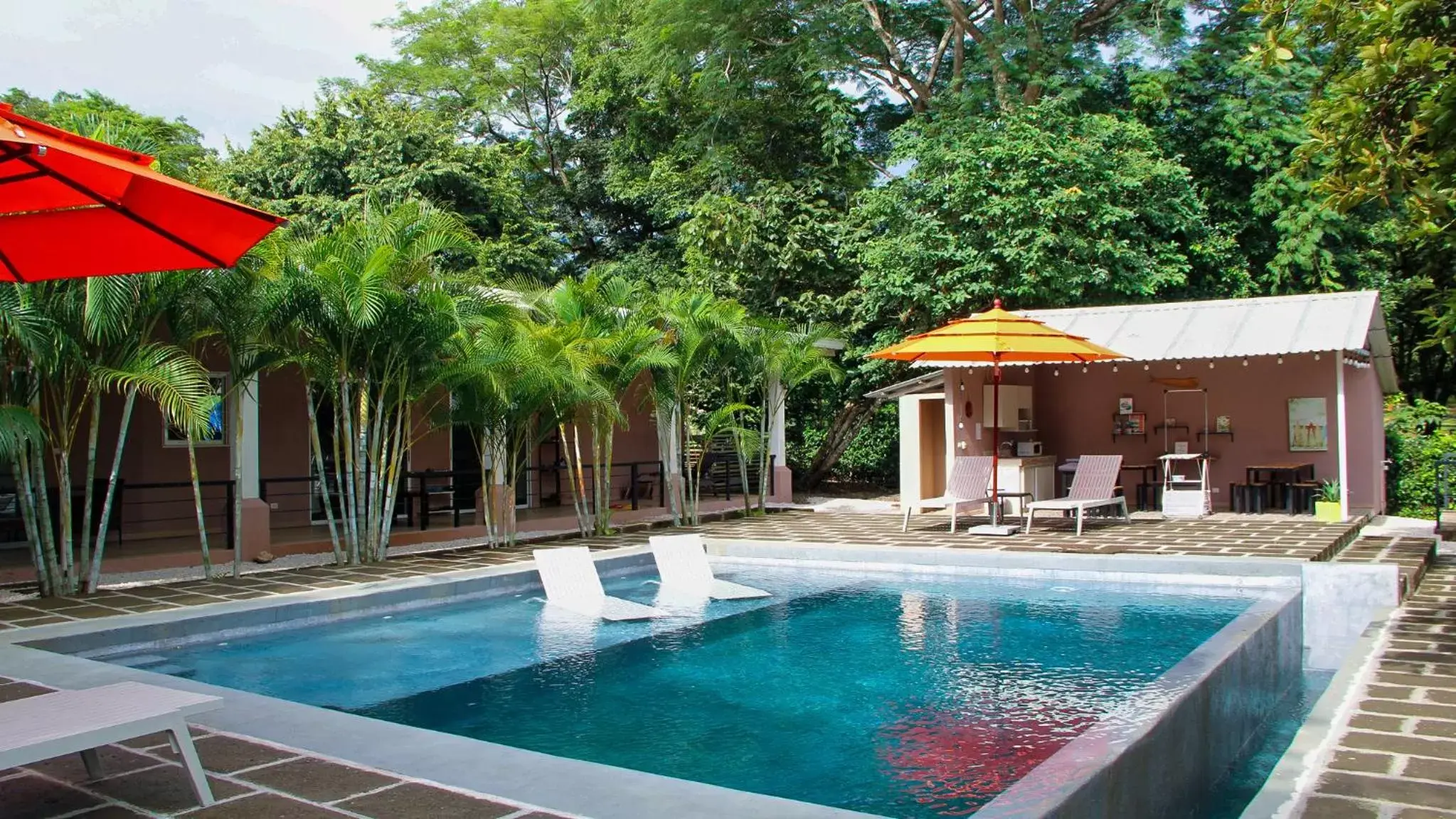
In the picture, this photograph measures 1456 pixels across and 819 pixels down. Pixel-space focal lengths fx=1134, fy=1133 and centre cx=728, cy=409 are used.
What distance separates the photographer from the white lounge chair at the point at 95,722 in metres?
3.52

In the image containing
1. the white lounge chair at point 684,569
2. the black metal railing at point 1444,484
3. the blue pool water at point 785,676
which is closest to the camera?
the blue pool water at point 785,676

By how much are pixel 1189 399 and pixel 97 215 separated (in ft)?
52.2

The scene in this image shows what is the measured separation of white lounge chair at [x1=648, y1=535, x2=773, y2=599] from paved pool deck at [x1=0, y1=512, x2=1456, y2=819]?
1551mm

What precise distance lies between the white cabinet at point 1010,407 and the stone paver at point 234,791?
13.8 meters

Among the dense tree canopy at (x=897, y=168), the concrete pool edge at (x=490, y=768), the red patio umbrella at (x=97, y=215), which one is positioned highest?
the dense tree canopy at (x=897, y=168)

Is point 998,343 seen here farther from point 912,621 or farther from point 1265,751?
point 1265,751

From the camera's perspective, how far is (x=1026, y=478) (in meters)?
16.3

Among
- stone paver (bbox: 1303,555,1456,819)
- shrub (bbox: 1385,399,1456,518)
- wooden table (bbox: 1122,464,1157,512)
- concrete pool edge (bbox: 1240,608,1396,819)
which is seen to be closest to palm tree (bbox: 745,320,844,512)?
wooden table (bbox: 1122,464,1157,512)

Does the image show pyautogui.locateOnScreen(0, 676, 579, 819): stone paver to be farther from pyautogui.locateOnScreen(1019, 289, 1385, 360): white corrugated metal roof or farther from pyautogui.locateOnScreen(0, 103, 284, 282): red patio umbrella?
pyautogui.locateOnScreen(1019, 289, 1385, 360): white corrugated metal roof

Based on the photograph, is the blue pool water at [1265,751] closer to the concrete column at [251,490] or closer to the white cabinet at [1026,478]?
the white cabinet at [1026,478]

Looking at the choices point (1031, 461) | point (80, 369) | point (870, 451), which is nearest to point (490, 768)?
point (80, 369)

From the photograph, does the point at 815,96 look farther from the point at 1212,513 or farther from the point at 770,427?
the point at 1212,513

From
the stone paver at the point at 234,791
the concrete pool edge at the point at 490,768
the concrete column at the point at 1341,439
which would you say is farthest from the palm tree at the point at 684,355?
the stone paver at the point at 234,791

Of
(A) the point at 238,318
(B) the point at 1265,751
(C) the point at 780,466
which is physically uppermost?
(A) the point at 238,318
